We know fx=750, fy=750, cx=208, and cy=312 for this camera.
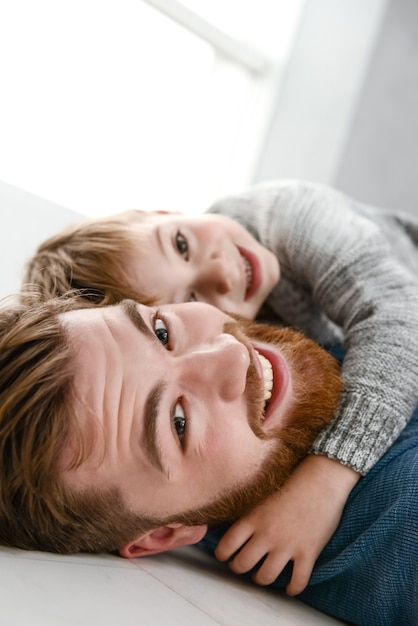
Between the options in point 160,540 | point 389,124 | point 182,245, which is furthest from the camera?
point 389,124

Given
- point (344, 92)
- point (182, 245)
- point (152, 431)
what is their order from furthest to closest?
point (344, 92) < point (182, 245) < point (152, 431)

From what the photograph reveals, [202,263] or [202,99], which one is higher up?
[202,99]

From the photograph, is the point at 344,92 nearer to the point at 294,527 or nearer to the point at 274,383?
the point at 274,383

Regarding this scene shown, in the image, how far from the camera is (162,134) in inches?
89.7

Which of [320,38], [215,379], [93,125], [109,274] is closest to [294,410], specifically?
[215,379]

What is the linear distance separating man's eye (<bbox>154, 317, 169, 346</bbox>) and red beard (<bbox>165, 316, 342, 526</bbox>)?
0.11 meters

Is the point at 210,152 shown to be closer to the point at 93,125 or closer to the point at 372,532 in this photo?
the point at 93,125

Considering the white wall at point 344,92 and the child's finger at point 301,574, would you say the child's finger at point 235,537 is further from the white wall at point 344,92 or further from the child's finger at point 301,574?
the white wall at point 344,92

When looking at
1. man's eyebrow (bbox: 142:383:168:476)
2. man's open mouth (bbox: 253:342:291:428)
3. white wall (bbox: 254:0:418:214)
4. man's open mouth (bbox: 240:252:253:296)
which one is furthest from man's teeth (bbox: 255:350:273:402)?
white wall (bbox: 254:0:418:214)

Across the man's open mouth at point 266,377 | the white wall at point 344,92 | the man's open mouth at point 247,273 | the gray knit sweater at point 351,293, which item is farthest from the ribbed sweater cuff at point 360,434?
the white wall at point 344,92

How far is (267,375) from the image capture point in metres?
1.14

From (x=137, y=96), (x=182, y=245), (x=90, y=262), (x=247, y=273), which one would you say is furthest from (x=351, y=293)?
(x=137, y=96)

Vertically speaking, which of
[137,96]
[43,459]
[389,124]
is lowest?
[43,459]

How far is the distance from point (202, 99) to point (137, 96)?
0.85 feet
